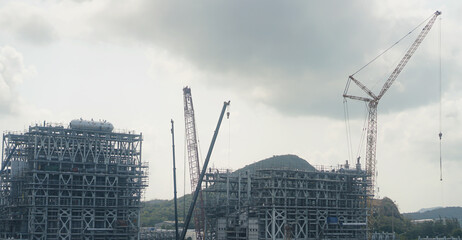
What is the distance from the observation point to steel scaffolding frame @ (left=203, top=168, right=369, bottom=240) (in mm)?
128125

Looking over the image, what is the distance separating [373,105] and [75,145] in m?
92.1

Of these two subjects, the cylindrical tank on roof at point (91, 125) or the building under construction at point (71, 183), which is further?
the cylindrical tank on roof at point (91, 125)

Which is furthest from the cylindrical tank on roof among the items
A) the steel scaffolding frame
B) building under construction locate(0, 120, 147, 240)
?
the steel scaffolding frame

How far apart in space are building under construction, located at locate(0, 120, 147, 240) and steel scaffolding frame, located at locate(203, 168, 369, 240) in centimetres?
2214

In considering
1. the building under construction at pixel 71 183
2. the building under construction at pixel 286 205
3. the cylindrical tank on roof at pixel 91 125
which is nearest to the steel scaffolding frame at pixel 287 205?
the building under construction at pixel 286 205

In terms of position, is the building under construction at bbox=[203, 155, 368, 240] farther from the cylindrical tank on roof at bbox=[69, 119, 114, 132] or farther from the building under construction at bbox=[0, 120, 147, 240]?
the cylindrical tank on roof at bbox=[69, 119, 114, 132]

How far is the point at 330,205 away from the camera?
14012cm

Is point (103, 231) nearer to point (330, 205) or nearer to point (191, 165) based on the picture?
point (191, 165)

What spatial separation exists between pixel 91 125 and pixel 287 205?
175 feet

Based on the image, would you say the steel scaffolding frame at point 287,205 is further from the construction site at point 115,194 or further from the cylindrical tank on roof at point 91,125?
the cylindrical tank on roof at point 91,125

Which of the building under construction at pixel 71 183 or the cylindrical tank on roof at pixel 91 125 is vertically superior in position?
the cylindrical tank on roof at pixel 91 125

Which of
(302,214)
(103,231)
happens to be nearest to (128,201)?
(103,231)

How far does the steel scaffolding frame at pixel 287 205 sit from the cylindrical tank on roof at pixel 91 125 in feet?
95.0

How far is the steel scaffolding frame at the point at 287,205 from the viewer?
12812 cm
